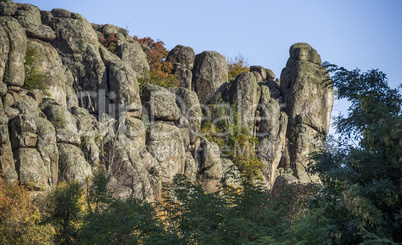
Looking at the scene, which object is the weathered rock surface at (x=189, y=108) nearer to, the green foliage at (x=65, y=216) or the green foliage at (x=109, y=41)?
the green foliage at (x=109, y=41)

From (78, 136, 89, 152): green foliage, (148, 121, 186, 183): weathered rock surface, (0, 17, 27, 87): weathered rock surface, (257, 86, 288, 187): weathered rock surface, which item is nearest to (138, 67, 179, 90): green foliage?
(148, 121, 186, 183): weathered rock surface

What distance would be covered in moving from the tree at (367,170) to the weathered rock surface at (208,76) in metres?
38.1

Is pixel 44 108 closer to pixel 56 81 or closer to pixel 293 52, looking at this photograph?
pixel 56 81

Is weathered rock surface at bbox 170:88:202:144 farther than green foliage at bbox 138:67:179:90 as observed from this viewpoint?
No

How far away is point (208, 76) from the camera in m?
47.9

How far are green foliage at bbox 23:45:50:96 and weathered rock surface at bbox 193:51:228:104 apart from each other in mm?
19151

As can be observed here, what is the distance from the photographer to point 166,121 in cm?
3694

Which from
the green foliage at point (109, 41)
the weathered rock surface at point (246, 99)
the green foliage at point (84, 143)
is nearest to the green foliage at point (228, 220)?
the green foliage at point (84, 143)

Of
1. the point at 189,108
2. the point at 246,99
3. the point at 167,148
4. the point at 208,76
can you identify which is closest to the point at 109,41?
the point at 208,76

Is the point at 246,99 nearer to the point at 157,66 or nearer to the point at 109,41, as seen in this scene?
the point at 157,66

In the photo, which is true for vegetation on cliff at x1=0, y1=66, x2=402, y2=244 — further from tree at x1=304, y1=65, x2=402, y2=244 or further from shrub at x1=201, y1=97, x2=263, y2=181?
shrub at x1=201, y1=97, x2=263, y2=181

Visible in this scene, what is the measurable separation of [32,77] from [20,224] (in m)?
14.5

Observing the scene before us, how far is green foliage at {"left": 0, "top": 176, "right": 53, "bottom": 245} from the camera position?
758 inches

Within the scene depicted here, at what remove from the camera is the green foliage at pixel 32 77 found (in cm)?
3123
